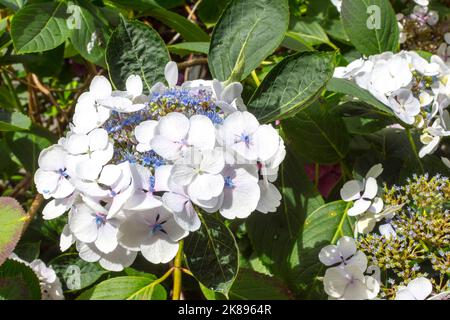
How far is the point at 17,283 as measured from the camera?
2.87 feet

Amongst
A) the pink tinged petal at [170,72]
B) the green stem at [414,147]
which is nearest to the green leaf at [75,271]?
the pink tinged petal at [170,72]

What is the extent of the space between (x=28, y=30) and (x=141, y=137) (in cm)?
45

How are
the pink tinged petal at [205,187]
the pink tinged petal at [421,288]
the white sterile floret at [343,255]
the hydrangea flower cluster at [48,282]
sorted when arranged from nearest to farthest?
the pink tinged petal at [205,187]
the pink tinged petal at [421,288]
the white sterile floret at [343,255]
the hydrangea flower cluster at [48,282]

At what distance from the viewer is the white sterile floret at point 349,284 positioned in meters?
0.94

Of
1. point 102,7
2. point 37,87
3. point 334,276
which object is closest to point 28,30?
point 102,7

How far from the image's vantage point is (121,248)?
0.82 metres

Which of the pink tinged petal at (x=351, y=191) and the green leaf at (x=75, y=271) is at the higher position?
the pink tinged petal at (x=351, y=191)

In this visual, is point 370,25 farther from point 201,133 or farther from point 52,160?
point 52,160

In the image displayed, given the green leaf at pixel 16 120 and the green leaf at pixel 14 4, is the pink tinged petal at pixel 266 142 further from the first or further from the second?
the green leaf at pixel 14 4

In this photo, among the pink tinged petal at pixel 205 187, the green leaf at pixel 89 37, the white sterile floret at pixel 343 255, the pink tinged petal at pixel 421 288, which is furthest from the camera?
the green leaf at pixel 89 37

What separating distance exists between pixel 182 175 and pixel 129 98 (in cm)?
19

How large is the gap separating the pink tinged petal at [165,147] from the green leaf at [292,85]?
7.3 inches

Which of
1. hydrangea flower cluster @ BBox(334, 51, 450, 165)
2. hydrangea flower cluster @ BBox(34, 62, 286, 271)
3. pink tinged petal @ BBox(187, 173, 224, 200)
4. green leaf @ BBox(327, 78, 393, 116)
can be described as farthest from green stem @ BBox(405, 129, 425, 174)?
pink tinged petal @ BBox(187, 173, 224, 200)

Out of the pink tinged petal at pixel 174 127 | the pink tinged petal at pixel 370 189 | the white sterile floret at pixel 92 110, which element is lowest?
the pink tinged petal at pixel 370 189
